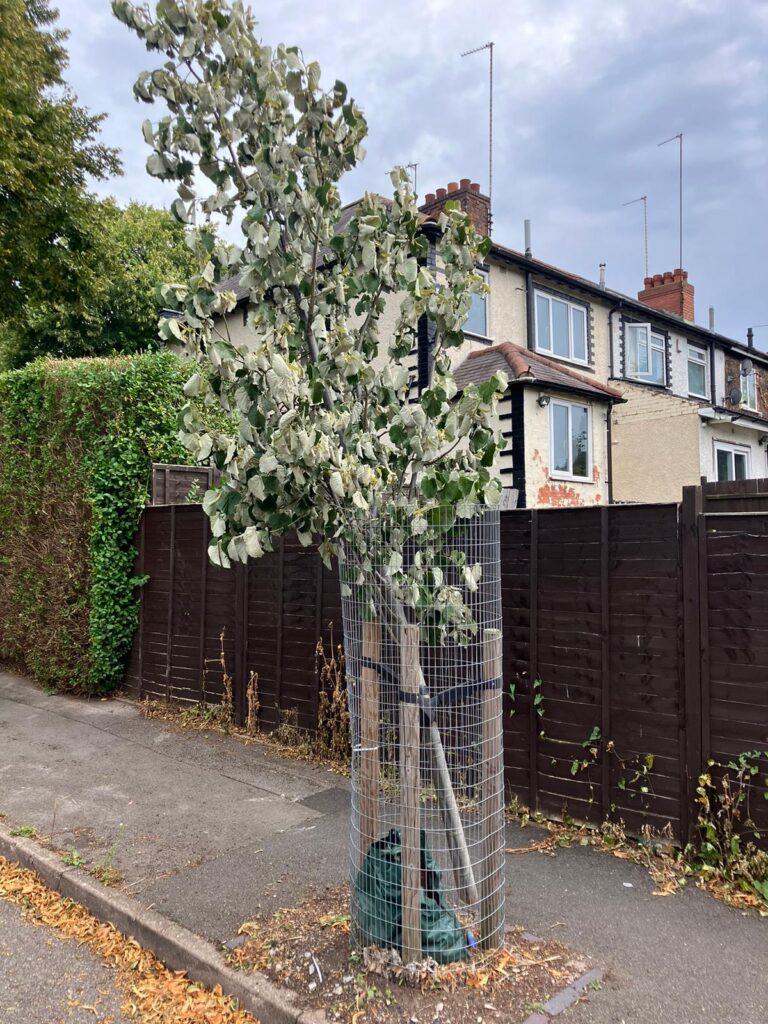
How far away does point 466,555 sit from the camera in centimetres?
336

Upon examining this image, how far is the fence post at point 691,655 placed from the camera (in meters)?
4.14

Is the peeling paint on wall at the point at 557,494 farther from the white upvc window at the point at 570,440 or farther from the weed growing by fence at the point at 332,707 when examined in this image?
the weed growing by fence at the point at 332,707

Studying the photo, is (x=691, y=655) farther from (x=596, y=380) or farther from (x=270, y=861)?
(x=596, y=380)

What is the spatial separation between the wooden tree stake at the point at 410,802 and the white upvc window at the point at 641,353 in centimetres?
1884

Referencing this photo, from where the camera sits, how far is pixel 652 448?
754 inches

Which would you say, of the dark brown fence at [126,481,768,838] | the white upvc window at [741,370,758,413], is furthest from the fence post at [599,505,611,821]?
the white upvc window at [741,370,758,413]

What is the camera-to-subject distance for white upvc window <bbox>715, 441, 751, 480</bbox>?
67.8 ft

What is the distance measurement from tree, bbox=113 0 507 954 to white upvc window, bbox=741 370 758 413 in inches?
964

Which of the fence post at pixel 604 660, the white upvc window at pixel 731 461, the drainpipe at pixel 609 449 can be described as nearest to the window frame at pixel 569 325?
the drainpipe at pixel 609 449

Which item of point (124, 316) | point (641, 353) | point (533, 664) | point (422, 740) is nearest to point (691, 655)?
point (533, 664)

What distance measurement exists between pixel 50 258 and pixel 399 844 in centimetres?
1041

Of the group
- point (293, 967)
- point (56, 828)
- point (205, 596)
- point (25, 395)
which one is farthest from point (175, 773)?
point (25, 395)

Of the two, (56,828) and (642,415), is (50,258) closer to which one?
(56,828)

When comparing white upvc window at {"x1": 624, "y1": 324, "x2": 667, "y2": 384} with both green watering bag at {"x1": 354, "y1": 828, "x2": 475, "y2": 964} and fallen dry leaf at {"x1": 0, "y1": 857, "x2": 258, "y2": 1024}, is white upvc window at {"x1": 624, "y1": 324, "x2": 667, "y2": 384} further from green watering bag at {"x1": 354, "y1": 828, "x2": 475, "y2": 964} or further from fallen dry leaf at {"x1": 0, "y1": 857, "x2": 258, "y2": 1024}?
fallen dry leaf at {"x1": 0, "y1": 857, "x2": 258, "y2": 1024}
